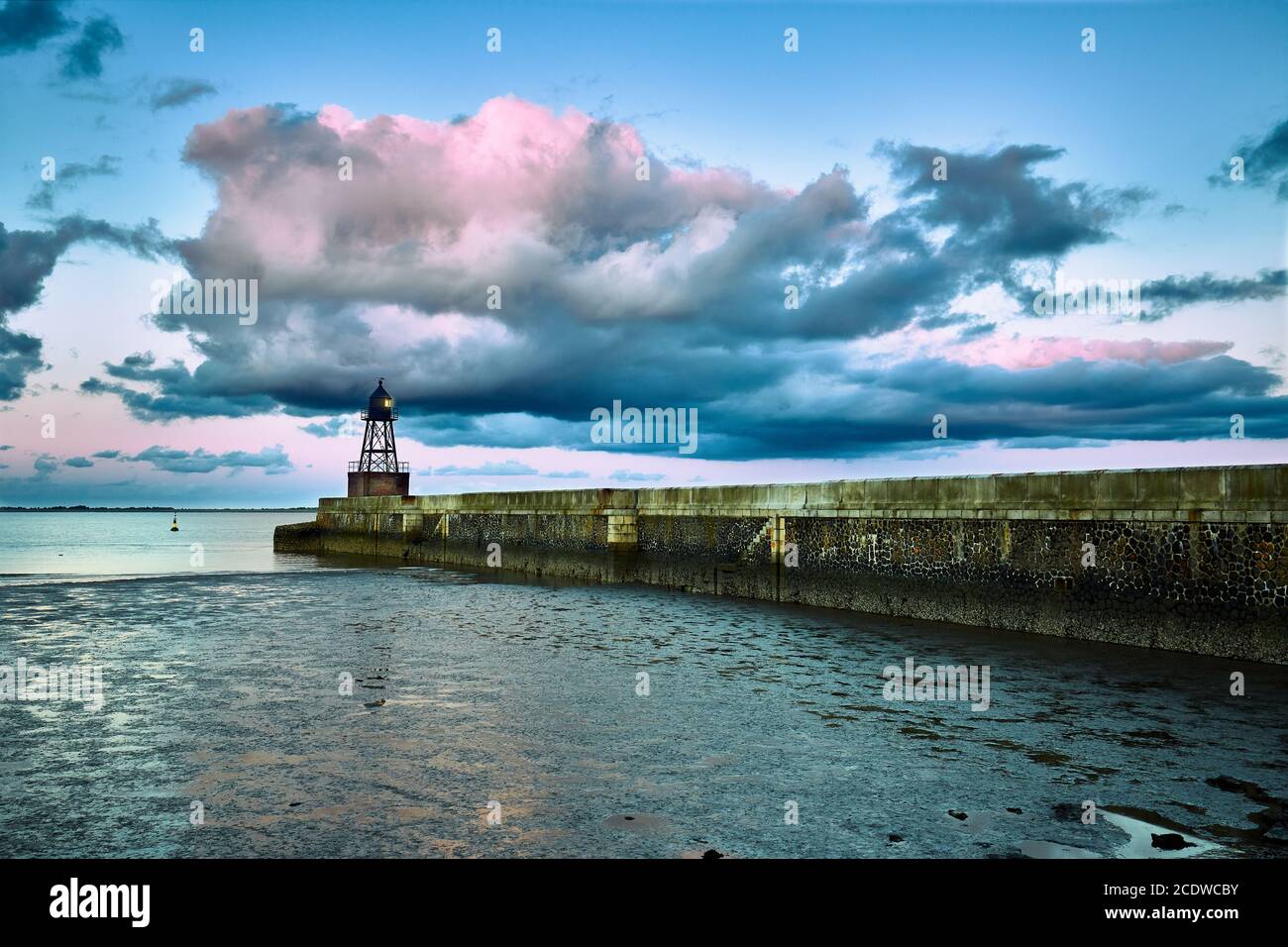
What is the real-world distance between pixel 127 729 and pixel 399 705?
210 cm

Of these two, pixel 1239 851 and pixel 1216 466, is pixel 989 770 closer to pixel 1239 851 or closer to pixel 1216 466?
pixel 1239 851

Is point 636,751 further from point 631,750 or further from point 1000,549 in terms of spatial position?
point 1000,549

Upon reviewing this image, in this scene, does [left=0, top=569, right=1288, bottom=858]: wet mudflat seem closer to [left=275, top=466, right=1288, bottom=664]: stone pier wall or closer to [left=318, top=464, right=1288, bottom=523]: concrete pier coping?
[left=275, top=466, right=1288, bottom=664]: stone pier wall

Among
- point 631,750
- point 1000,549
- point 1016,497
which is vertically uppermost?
point 1016,497

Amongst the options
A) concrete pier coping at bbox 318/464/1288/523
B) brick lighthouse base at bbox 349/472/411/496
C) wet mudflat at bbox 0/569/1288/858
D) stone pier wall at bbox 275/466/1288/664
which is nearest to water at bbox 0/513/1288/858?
wet mudflat at bbox 0/569/1288/858

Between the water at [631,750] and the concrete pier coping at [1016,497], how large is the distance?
1804 millimetres

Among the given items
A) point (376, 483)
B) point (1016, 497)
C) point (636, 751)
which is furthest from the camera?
point (376, 483)

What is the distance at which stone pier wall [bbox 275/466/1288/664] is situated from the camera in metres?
10.5

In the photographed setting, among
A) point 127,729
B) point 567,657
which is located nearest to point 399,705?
point 127,729

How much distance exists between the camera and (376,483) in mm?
52250

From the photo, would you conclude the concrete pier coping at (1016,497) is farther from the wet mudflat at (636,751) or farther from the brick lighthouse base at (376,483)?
the brick lighthouse base at (376,483)

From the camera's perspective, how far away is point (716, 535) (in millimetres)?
20672

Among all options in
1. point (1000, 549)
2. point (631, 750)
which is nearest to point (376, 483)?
point (1000, 549)

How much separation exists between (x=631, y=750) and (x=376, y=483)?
4805 centimetres
